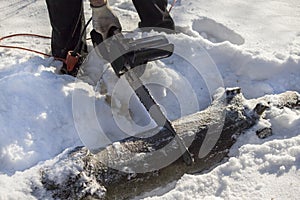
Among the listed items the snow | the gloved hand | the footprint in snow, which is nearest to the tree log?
the snow

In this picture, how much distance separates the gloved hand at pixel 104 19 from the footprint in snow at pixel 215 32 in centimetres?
86

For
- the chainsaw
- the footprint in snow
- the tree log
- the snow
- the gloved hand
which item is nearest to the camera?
the tree log

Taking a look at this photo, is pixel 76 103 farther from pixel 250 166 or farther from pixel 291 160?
pixel 291 160

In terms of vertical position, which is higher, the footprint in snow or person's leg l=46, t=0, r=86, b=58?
person's leg l=46, t=0, r=86, b=58

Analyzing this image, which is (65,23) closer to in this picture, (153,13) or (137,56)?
(153,13)

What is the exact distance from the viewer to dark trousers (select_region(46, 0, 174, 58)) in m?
2.64

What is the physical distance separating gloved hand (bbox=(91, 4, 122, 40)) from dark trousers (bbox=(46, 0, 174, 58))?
29 cm

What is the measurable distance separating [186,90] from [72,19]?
73 cm

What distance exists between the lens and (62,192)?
5.99ft

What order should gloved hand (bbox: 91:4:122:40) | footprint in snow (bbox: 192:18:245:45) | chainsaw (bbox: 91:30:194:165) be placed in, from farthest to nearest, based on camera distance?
1. footprint in snow (bbox: 192:18:245:45)
2. gloved hand (bbox: 91:4:122:40)
3. chainsaw (bbox: 91:30:194:165)

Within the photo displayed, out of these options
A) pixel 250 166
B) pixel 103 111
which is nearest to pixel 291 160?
pixel 250 166

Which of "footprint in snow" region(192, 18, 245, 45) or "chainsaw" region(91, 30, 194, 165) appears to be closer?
"chainsaw" region(91, 30, 194, 165)

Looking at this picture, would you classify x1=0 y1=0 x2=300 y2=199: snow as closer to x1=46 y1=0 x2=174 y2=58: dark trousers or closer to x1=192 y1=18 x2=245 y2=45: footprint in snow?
x1=192 y1=18 x2=245 y2=45: footprint in snow

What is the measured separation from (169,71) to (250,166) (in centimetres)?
83
